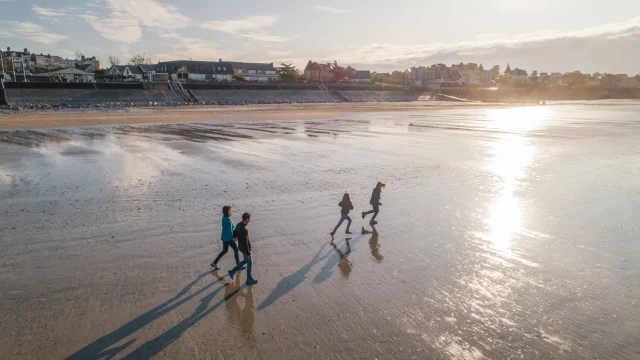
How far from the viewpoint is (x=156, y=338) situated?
5812 millimetres

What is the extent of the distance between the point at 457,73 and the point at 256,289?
160436mm

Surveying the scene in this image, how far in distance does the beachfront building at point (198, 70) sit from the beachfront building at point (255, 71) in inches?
201

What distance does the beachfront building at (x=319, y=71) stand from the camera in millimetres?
129500

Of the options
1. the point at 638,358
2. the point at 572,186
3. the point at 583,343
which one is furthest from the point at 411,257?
the point at 572,186

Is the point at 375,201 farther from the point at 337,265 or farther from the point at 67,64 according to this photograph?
the point at 67,64

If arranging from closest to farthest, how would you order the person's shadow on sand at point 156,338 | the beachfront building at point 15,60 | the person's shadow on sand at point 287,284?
1. the person's shadow on sand at point 156,338
2. the person's shadow on sand at point 287,284
3. the beachfront building at point 15,60

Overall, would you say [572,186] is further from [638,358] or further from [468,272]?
[638,358]

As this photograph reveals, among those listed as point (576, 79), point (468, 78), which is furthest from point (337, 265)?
point (576, 79)

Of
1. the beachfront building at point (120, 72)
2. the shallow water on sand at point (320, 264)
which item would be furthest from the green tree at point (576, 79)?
the shallow water on sand at point (320, 264)

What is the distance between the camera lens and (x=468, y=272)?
8.05 m

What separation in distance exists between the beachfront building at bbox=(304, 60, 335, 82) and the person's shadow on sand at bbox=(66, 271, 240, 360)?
124 metres

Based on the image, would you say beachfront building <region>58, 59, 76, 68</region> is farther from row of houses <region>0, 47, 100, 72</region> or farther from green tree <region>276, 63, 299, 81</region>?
green tree <region>276, 63, 299, 81</region>

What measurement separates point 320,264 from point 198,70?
105 metres

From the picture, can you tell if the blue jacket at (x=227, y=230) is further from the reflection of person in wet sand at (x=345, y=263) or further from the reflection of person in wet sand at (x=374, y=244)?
the reflection of person in wet sand at (x=374, y=244)
